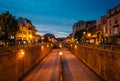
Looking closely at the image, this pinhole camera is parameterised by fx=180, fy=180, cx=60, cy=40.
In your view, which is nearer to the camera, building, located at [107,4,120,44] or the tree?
the tree

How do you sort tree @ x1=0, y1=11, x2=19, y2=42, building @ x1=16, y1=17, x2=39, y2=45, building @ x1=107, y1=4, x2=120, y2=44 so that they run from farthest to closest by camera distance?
1. building @ x1=16, y1=17, x2=39, y2=45
2. building @ x1=107, y1=4, x2=120, y2=44
3. tree @ x1=0, y1=11, x2=19, y2=42

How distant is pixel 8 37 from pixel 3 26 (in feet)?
10.1

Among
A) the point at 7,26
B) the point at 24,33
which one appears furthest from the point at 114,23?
the point at 24,33

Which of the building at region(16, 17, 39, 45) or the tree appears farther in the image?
the building at region(16, 17, 39, 45)

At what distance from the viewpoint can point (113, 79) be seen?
2188 cm

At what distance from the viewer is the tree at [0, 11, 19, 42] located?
145 feet

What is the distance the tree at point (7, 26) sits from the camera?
44312 millimetres

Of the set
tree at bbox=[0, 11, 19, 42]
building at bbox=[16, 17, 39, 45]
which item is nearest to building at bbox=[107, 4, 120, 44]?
building at bbox=[16, 17, 39, 45]

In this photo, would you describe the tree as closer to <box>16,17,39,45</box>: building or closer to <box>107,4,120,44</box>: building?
<box>16,17,39,45</box>: building

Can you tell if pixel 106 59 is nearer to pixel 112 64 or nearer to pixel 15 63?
pixel 112 64

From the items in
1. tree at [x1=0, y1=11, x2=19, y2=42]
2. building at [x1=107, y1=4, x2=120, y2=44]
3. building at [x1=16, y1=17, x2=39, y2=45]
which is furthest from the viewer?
building at [x1=16, y1=17, x2=39, y2=45]

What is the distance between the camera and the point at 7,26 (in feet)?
149

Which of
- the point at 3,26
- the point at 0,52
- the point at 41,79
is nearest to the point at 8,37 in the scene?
the point at 3,26

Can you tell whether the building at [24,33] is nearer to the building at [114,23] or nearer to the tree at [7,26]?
the tree at [7,26]
